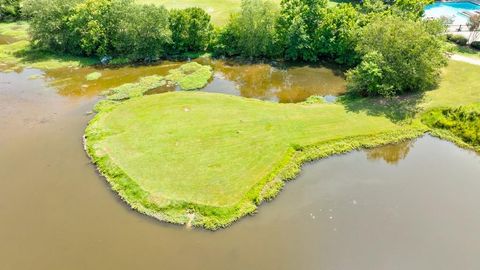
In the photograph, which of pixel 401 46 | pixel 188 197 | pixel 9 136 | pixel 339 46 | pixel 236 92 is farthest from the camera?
pixel 339 46


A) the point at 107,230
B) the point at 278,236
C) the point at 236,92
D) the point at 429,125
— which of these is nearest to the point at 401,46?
the point at 429,125

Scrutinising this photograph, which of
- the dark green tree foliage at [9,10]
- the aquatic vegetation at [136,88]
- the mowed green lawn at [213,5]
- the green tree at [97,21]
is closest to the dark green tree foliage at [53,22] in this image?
the green tree at [97,21]

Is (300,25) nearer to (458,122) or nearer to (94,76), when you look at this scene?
(458,122)

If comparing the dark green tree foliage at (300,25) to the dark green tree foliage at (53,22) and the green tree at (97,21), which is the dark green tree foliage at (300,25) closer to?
the green tree at (97,21)

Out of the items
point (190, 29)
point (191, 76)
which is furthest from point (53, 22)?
point (191, 76)

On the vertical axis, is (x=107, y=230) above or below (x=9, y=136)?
below

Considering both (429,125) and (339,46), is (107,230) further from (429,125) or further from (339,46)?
(339,46)

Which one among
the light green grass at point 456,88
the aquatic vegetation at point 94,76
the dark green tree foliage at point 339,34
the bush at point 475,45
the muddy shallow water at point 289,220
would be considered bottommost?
the muddy shallow water at point 289,220

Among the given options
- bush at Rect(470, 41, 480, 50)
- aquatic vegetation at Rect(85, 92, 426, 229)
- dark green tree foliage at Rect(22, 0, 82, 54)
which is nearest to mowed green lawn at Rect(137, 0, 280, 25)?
dark green tree foliage at Rect(22, 0, 82, 54)
